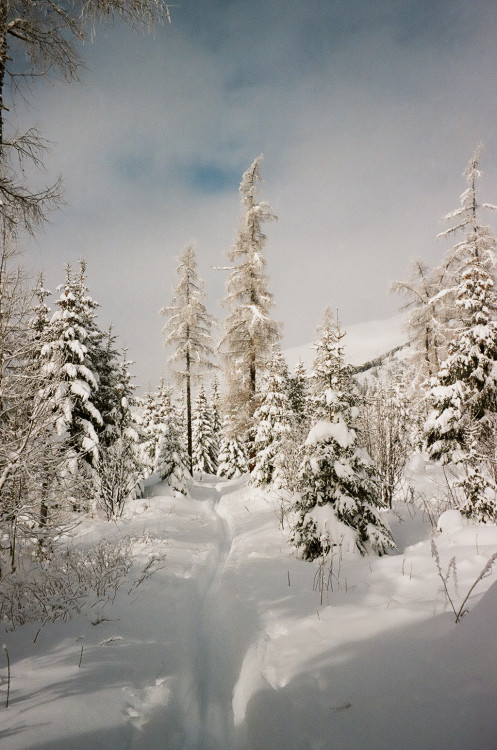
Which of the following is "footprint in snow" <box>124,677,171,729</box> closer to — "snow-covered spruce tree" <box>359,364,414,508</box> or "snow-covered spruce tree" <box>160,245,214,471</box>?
"snow-covered spruce tree" <box>359,364,414,508</box>

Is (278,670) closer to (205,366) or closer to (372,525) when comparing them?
(372,525)

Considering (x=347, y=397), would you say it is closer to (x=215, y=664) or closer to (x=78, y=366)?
(x=215, y=664)

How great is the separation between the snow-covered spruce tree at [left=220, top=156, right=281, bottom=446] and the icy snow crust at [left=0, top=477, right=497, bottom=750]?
37.0ft

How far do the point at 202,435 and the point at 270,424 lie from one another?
22.0 m

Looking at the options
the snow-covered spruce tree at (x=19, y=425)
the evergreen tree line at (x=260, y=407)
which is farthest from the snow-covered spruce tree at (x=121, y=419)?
the snow-covered spruce tree at (x=19, y=425)

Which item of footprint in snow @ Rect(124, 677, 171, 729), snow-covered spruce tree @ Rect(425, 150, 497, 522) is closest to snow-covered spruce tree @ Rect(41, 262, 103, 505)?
footprint in snow @ Rect(124, 677, 171, 729)

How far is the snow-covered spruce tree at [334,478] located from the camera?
6.56 metres

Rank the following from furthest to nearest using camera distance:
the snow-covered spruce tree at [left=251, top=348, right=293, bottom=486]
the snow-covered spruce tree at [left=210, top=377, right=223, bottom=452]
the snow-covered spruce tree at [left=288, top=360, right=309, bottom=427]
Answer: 1. the snow-covered spruce tree at [left=210, top=377, right=223, bottom=452]
2. the snow-covered spruce tree at [left=288, top=360, right=309, bottom=427]
3. the snow-covered spruce tree at [left=251, top=348, right=293, bottom=486]

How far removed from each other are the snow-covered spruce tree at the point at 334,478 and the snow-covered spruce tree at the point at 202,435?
28.9 m

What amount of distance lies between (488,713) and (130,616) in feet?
13.6

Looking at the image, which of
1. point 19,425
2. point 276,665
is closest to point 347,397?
→ point 276,665

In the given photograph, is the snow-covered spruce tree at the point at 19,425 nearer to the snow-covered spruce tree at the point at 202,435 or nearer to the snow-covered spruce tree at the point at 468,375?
the snow-covered spruce tree at the point at 468,375

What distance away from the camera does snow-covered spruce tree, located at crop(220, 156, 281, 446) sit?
1684 cm

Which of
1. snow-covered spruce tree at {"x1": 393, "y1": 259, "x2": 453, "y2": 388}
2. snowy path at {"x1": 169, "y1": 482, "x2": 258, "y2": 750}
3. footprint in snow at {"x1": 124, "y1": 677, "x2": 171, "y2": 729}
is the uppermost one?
snow-covered spruce tree at {"x1": 393, "y1": 259, "x2": 453, "y2": 388}
